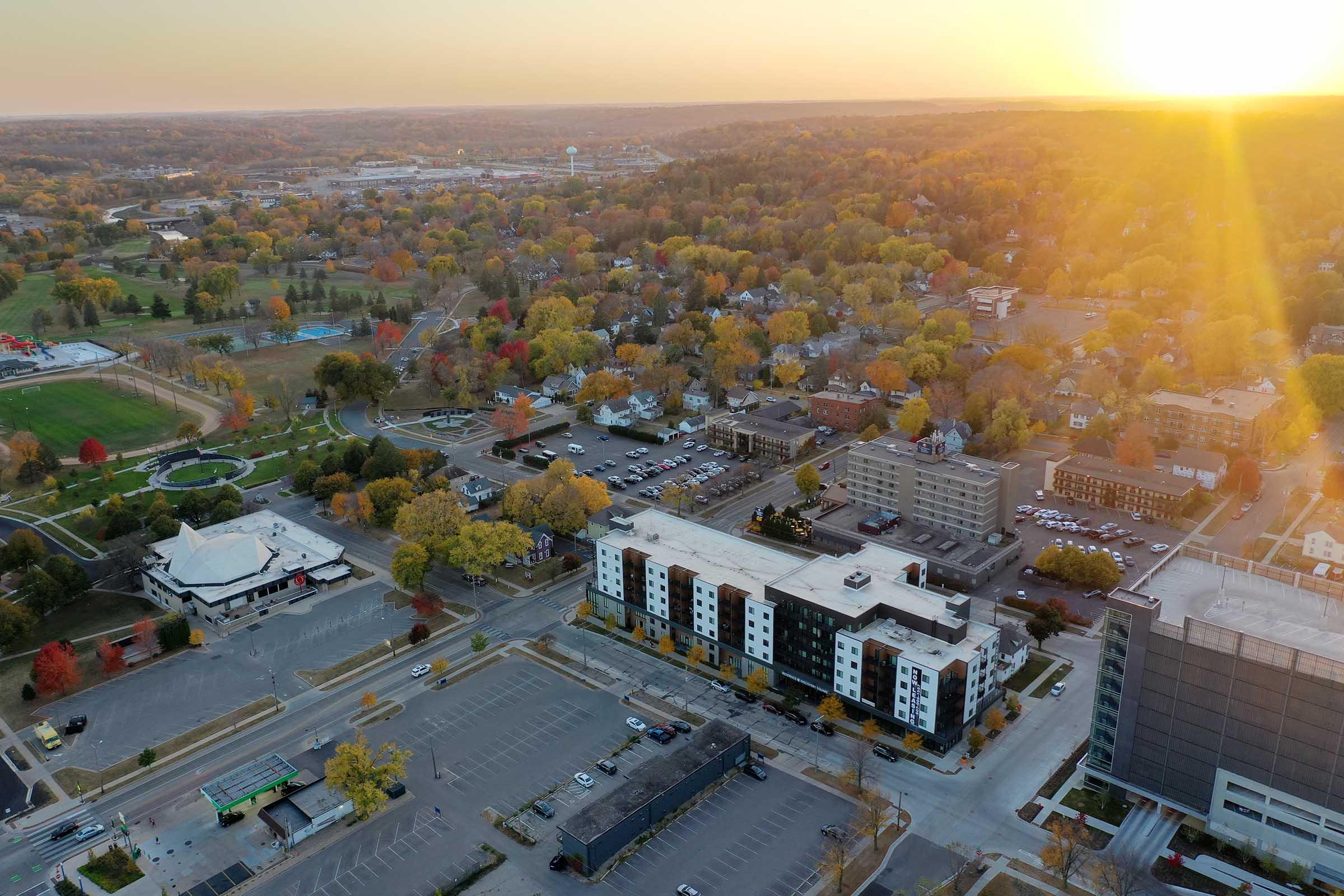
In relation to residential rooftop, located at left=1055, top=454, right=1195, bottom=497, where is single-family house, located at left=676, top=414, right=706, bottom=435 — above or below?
below

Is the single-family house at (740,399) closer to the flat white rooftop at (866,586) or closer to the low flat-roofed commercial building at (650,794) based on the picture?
the flat white rooftop at (866,586)

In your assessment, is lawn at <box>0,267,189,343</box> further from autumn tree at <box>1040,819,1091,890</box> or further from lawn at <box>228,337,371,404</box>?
autumn tree at <box>1040,819,1091,890</box>

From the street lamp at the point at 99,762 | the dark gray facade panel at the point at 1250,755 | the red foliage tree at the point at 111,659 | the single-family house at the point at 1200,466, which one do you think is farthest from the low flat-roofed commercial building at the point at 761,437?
the street lamp at the point at 99,762

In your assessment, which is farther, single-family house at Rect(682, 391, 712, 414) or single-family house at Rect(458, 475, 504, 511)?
single-family house at Rect(682, 391, 712, 414)

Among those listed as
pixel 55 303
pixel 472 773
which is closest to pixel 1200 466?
pixel 472 773

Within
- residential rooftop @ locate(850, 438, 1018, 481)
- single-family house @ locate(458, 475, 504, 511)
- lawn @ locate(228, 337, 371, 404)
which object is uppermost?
residential rooftop @ locate(850, 438, 1018, 481)

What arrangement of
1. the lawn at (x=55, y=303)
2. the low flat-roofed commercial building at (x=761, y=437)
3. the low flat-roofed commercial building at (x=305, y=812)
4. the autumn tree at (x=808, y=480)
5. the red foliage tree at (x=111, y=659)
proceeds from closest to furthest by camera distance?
the low flat-roofed commercial building at (x=305, y=812), the red foliage tree at (x=111, y=659), the autumn tree at (x=808, y=480), the low flat-roofed commercial building at (x=761, y=437), the lawn at (x=55, y=303)

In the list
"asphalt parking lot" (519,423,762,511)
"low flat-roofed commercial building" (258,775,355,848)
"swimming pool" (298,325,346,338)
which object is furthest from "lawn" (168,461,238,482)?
"low flat-roofed commercial building" (258,775,355,848)
